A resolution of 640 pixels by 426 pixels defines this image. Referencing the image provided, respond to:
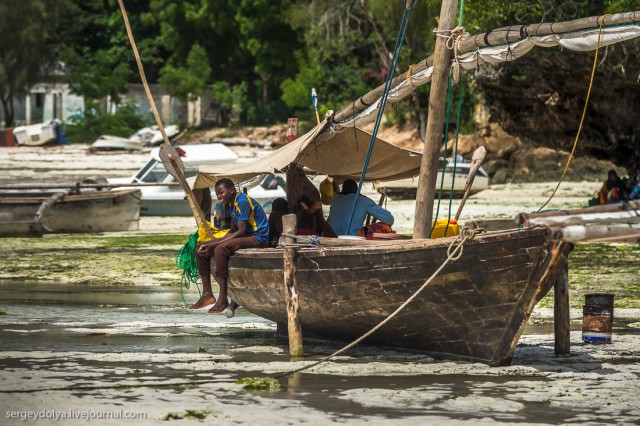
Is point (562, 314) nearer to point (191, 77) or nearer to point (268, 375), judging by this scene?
point (268, 375)

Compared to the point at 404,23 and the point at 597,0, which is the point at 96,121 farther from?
the point at 404,23

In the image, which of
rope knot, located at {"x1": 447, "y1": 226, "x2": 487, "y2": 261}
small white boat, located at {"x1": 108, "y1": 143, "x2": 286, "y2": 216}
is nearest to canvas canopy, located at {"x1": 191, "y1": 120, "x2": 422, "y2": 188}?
rope knot, located at {"x1": 447, "y1": 226, "x2": 487, "y2": 261}

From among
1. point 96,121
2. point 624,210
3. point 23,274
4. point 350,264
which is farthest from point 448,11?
point 96,121

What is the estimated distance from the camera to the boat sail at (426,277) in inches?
387

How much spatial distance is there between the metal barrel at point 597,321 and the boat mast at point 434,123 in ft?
5.49

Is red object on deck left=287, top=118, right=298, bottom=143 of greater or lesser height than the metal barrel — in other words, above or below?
above

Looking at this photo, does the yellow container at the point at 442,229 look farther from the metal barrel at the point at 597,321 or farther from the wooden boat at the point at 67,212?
the wooden boat at the point at 67,212

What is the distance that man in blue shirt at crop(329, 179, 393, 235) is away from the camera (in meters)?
12.3

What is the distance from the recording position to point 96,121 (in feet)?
181

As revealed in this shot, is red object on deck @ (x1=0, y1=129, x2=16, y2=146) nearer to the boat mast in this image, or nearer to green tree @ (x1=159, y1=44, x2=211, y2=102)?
green tree @ (x1=159, y1=44, x2=211, y2=102)

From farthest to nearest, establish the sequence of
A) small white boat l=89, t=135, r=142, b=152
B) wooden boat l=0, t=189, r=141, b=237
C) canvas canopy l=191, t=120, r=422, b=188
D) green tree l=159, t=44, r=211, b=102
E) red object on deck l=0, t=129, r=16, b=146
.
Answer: green tree l=159, t=44, r=211, b=102, red object on deck l=0, t=129, r=16, b=146, small white boat l=89, t=135, r=142, b=152, wooden boat l=0, t=189, r=141, b=237, canvas canopy l=191, t=120, r=422, b=188

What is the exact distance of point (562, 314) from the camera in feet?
36.0

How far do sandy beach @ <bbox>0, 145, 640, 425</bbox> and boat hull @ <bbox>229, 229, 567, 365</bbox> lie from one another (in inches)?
9.4

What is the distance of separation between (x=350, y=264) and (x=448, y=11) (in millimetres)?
2729
